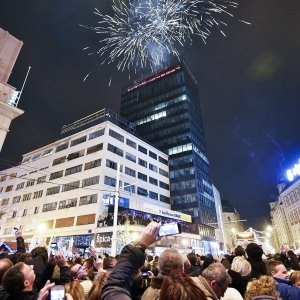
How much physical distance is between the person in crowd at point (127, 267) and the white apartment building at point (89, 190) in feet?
106

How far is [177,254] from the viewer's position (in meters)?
2.63

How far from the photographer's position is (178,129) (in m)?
68.2

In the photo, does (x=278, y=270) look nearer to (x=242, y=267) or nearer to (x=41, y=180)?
(x=242, y=267)

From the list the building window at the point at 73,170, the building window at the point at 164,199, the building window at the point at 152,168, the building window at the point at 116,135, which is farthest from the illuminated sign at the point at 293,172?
the building window at the point at 73,170

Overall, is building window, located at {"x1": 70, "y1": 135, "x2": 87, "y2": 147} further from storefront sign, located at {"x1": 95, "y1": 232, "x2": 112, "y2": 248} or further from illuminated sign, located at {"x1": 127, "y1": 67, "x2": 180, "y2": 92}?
illuminated sign, located at {"x1": 127, "y1": 67, "x2": 180, "y2": 92}

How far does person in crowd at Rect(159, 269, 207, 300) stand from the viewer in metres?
1.50

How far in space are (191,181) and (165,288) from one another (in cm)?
5904

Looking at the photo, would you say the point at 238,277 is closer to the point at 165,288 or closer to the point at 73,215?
the point at 165,288

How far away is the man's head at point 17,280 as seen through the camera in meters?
2.98

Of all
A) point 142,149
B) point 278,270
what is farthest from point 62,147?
point 278,270

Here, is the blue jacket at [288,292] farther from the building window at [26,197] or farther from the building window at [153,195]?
the building window at [26,197]

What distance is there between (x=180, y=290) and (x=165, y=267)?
3.42 ft

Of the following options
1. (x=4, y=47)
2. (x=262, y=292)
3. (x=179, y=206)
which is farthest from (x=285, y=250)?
(x=179, y=206)

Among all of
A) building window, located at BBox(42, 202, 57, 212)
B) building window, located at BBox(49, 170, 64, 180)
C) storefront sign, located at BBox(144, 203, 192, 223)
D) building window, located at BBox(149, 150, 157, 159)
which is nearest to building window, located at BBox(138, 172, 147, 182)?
building window, located at BBox(149, 150, 157, 159)
